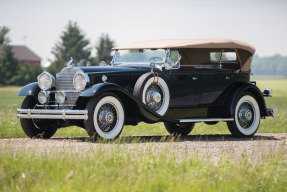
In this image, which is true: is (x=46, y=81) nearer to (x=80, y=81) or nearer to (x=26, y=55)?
(x=80, y=81)

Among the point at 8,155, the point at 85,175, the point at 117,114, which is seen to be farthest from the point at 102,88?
the point at 85,175

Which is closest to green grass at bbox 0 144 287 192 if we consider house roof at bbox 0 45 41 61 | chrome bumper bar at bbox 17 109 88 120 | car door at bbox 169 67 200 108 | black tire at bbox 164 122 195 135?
chrome bumper bar at bbox 17 109 88 120

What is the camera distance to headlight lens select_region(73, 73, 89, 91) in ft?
32.7

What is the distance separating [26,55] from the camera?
110125 mm

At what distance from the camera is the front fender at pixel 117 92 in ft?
31.1

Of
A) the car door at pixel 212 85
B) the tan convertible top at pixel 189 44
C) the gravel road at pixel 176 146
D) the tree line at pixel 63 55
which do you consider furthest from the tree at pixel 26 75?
the gravel road at pixel 176 146

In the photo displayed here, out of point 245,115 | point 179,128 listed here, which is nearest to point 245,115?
point 245,115

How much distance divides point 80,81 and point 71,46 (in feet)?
263

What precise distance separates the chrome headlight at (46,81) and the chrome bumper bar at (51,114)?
58 cm

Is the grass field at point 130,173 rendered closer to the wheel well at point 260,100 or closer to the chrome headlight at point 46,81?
the chrome headlight at point 46,81

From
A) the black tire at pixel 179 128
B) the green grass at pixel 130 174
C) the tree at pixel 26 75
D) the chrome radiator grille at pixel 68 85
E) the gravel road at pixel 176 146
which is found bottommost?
the tree at pixel 26 75

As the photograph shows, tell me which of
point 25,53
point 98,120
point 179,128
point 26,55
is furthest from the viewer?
point 25,53

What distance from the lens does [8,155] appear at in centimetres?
714

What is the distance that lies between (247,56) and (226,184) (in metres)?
7.08
